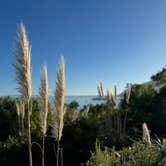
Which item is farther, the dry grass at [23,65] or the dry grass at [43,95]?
the dry grass at [43,95]

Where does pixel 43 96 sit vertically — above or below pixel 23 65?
below

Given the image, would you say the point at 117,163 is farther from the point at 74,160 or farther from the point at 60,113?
the point at 74,160

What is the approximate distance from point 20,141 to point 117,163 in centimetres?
394

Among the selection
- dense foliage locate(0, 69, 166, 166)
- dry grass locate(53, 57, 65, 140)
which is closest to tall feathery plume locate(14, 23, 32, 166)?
dry grass locate(53, 57, 65, 140)

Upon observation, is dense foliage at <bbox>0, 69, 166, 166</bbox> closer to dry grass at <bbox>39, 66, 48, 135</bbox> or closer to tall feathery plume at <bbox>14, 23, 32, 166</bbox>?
dry grass at <bbox>39, 66, 48, 135</bbox>

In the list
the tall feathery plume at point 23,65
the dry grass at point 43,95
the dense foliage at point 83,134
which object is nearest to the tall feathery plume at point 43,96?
the dry grass at point 43,95

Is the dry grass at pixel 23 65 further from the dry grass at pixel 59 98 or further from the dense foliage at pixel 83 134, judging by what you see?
the dense foliage at pixel 83 134

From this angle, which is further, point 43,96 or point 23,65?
point 43,96

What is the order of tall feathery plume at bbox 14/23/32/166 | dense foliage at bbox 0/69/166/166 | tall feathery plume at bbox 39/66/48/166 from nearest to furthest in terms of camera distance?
tall feathery plume at bbox 14/23/32/166 < tall feathery plume at bbox 39/66/48/166 < dense foliage at bbox 0/69/166/166

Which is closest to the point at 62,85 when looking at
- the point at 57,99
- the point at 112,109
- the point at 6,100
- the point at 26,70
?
the point at 57,99

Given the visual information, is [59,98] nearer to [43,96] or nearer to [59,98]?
[59,98]

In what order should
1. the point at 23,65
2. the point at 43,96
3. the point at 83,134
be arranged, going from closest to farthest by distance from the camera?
the point at 23,65 → the point at 43,96 → the point at 83,134

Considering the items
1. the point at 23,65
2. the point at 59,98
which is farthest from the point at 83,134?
the point at 23,65

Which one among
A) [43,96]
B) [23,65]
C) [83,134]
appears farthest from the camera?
[83,134]
